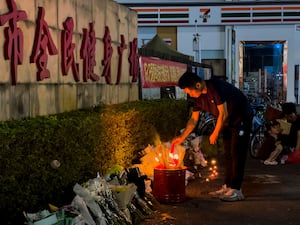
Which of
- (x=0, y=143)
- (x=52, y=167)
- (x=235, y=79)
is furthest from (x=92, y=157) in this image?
(x=235, y=79)

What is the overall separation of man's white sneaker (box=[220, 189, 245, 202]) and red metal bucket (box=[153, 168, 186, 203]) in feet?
2.02

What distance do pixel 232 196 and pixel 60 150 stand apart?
114 inches

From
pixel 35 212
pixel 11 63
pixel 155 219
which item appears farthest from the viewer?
pixel 155 219

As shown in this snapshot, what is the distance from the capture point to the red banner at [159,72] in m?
11.5

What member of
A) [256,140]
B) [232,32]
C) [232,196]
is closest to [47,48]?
[232,196]

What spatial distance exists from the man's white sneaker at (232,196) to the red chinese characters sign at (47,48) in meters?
2.68

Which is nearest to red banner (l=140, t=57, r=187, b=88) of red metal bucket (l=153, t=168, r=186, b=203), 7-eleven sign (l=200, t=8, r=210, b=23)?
red metal bucket (l=153, t=168, r=186, b=203)

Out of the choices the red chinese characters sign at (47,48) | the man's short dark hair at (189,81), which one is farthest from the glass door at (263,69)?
the man's short dark hair at (189,81)

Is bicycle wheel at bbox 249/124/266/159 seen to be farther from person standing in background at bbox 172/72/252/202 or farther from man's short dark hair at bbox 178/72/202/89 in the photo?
man's short dark hair at bbox 178/72/202/89

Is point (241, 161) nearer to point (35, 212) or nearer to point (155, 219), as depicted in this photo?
point (155, 219)

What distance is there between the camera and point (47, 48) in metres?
6.73

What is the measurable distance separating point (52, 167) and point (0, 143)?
1.14m

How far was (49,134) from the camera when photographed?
557cm

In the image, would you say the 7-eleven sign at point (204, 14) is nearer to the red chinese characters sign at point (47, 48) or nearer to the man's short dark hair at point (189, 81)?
the red chinese characters sign at point (47, 48)
